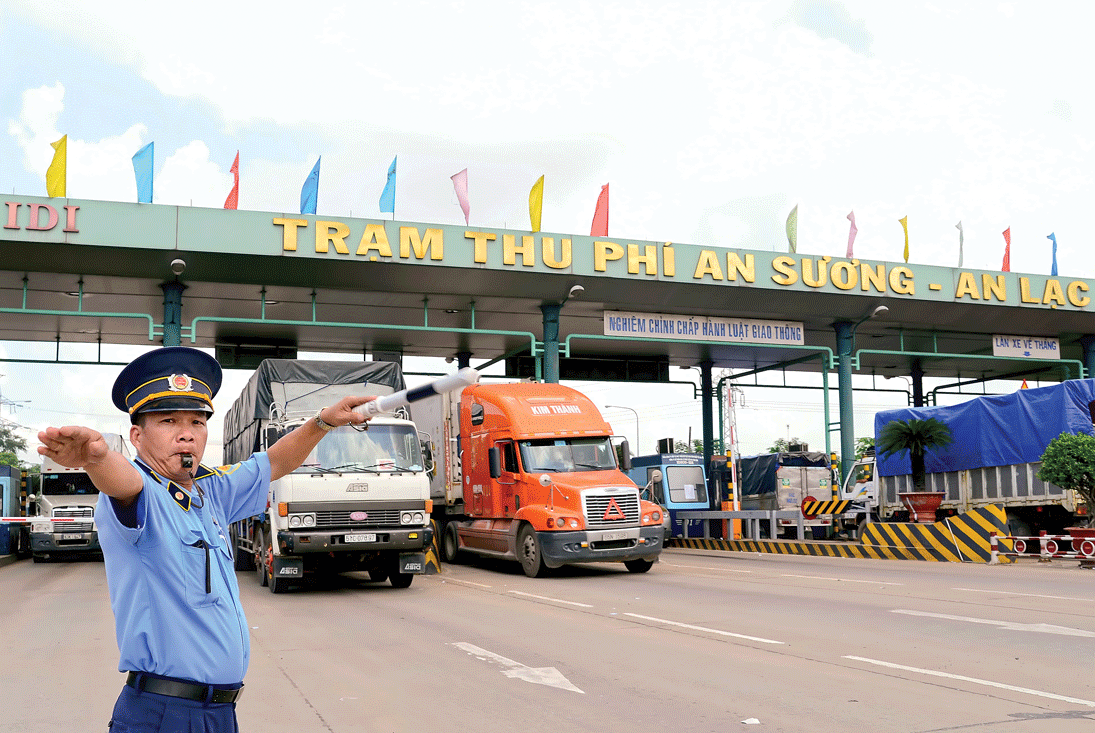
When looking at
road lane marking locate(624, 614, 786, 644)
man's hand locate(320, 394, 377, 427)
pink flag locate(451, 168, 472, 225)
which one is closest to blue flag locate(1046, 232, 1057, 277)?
pink flag locate(451, 168, 472, 225)

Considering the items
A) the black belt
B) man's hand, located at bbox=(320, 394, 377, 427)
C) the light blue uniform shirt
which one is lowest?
the black belt

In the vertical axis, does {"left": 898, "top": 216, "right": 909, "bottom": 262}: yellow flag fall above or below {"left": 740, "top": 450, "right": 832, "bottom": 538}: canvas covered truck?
above

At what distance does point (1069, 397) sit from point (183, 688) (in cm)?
2145

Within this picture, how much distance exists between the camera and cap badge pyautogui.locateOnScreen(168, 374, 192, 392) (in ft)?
9.98

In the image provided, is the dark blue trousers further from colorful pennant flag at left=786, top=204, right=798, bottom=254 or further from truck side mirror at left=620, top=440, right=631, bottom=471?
colorful pennant flag at left=786, top=204, right=798, bottom=254

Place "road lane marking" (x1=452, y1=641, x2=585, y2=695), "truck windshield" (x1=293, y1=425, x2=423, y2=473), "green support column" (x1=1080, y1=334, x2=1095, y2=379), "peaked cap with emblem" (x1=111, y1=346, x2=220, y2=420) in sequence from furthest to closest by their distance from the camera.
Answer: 1. "green support column" (x1=1080, y1=334, x2=1095, y2=379)
2. "truck windshield" (x1=293, y1=425, x2=423, y2=473)
3. "road lane marking" (x1=452, y1=641, x2=585, y2=695)
4. "peaked cap with emblem" (x1=111, y1=346, x2=220, y2=420)

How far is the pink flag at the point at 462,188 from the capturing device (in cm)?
2498

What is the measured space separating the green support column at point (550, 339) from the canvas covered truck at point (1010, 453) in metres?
8.51

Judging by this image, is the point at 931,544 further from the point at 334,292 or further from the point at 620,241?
the point at 334,292

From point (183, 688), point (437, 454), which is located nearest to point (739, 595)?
point (437, 454)

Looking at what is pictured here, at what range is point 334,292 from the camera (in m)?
26.5

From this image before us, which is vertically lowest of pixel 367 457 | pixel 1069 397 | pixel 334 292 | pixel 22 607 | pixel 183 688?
pixel 22 607

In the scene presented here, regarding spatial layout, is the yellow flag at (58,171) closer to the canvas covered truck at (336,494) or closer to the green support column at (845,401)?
the canvas covered truck at (336,494)

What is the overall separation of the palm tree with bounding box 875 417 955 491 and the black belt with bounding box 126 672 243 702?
891 inches
